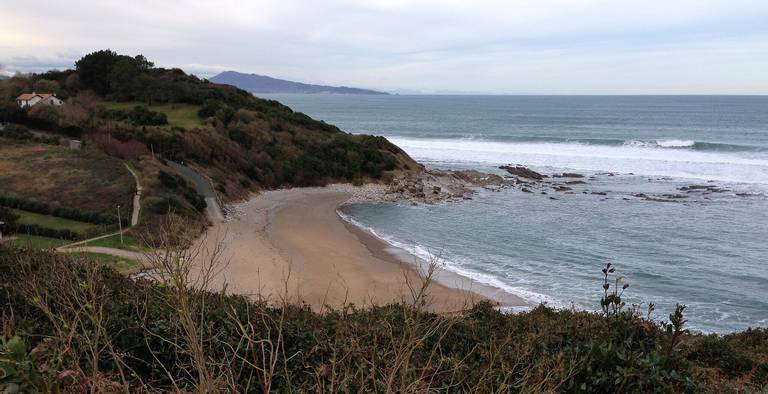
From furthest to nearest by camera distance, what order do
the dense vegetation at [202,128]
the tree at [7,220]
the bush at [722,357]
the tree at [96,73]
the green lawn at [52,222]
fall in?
the tree at [96,73]
the dense vegetation at [202,128]
the green lawn at [52,222]
the tree at [7,220]
the bush at [722,357]

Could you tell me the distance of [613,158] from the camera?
51.1 metres

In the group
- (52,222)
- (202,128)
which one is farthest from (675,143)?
(52,222)

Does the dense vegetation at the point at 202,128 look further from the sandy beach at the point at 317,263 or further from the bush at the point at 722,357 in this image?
the bush at the point at 722,357

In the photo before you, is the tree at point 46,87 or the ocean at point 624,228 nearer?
the ocean at point 624,228

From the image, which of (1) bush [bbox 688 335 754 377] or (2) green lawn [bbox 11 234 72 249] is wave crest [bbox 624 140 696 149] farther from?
(2) green lawn [bbox 11 234 72 249]

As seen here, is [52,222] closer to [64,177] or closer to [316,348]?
[64,177]

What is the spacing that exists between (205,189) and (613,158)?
38.6m

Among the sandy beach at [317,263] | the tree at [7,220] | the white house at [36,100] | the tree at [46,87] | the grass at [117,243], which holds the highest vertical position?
the tree at [46,87]

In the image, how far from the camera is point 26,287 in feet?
22.9

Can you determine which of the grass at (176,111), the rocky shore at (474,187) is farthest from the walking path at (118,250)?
the grass at (176,111)

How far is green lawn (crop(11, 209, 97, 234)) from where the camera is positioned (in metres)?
20.3

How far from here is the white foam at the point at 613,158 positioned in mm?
42188

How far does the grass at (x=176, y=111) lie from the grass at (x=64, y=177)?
12.6 meters

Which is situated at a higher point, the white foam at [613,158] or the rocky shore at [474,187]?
→ the white foam at [613,158]
